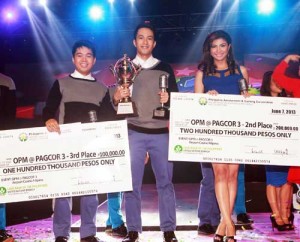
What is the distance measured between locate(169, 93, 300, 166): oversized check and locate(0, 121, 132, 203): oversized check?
512 mm

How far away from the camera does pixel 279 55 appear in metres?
8.84

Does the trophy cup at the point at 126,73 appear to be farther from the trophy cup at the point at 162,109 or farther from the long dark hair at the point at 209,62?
the long dark hair at the point at 209,62

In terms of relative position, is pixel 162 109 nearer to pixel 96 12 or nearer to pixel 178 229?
pixel 178 229

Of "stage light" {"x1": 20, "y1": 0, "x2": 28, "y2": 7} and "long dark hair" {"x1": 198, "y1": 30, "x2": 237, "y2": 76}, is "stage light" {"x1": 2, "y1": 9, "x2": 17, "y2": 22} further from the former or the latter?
"long dark hair" {"x1": 198, "y1": 30, "x2": 237, "y2": 76}

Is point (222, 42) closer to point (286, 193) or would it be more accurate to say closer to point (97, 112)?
point (97, 112)

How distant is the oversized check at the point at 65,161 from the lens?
3.26 m

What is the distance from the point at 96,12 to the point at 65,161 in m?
5.86

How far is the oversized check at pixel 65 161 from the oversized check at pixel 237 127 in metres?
0.51

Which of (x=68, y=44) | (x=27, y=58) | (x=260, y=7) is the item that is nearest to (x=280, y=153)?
(x=260, y=7)

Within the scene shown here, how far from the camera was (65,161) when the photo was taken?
3305 mm

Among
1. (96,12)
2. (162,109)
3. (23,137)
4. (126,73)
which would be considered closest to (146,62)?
(126,73)

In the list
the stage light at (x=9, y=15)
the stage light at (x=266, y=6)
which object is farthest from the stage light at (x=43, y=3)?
the stage light at (x=266, y=6)

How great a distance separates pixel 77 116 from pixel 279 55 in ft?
21.8

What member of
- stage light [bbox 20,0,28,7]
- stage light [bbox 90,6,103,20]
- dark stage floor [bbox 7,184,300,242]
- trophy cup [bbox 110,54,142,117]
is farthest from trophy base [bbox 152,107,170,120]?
stage light [bbox 20,0,28,7]
